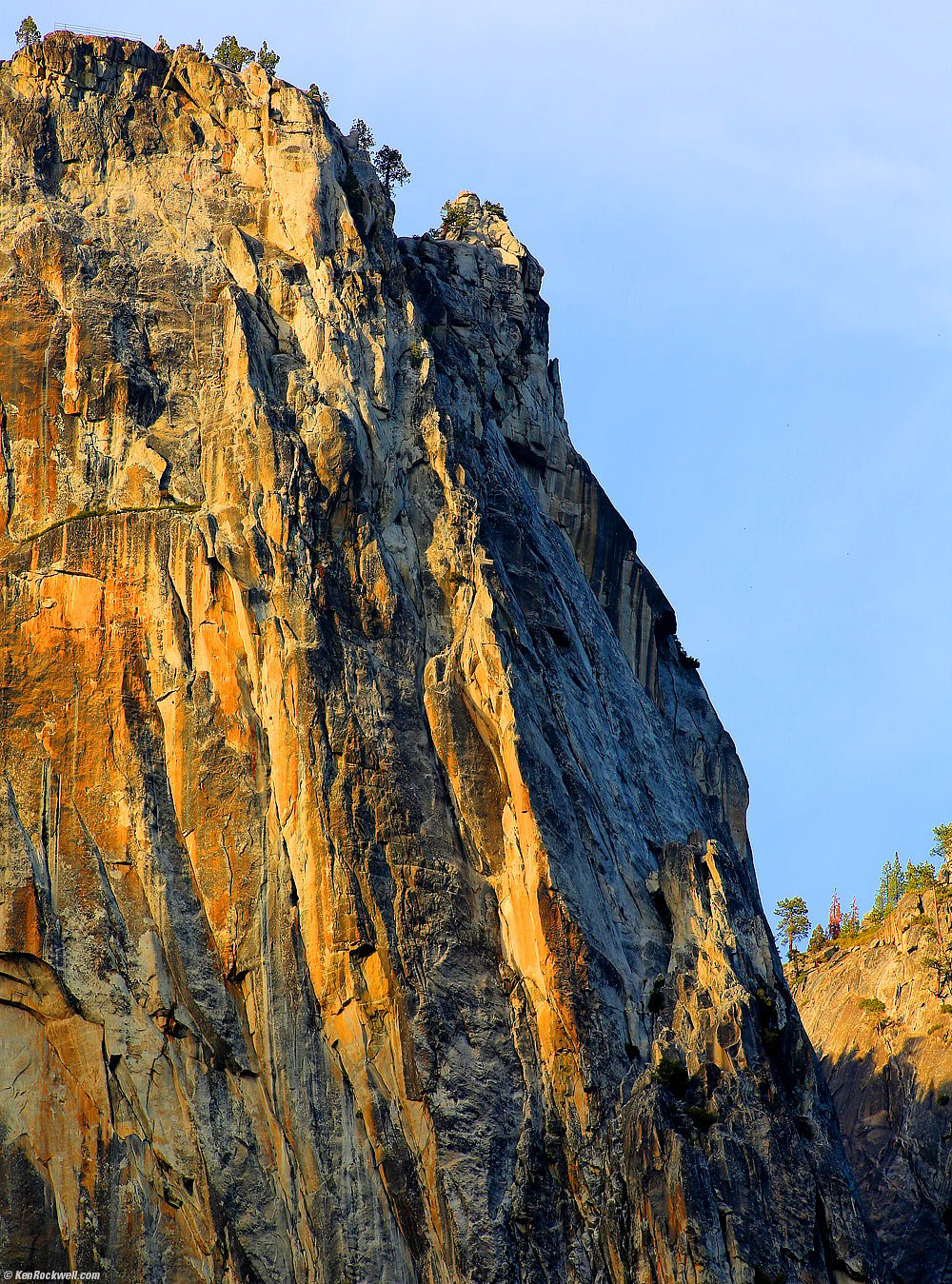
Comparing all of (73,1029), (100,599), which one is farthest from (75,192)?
(73,1029)

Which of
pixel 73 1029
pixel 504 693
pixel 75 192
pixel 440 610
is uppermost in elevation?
pixel 75 192

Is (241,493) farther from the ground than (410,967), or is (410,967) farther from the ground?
(241,493)

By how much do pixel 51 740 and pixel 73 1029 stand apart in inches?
409

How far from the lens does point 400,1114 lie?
61844mm

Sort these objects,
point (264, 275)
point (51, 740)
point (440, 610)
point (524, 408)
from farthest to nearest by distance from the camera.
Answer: point (524, 408) → point (264, 275) → point (440, 610) → point (51, 740)

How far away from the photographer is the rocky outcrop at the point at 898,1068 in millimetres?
95812

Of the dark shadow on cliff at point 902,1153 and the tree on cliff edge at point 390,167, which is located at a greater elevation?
the tree on cliff edge at point 390,167

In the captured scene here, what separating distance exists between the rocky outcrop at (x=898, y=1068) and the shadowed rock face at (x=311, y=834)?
24083 mm

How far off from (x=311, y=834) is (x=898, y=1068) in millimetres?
51425

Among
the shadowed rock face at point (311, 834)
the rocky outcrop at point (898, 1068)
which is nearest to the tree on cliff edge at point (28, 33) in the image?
the shadowed rock face at point (311, 834)

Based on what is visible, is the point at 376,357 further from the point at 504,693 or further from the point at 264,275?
the point at 504,693

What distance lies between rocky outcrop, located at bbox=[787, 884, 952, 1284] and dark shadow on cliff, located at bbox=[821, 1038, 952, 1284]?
6 cm

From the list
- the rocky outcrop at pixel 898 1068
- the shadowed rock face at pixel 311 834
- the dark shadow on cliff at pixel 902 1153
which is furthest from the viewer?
the rocky outcrop at pixel 898 1068

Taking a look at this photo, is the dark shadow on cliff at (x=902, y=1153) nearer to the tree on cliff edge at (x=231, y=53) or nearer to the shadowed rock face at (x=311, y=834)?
the shadowed rock face at (x=311, y=834)
